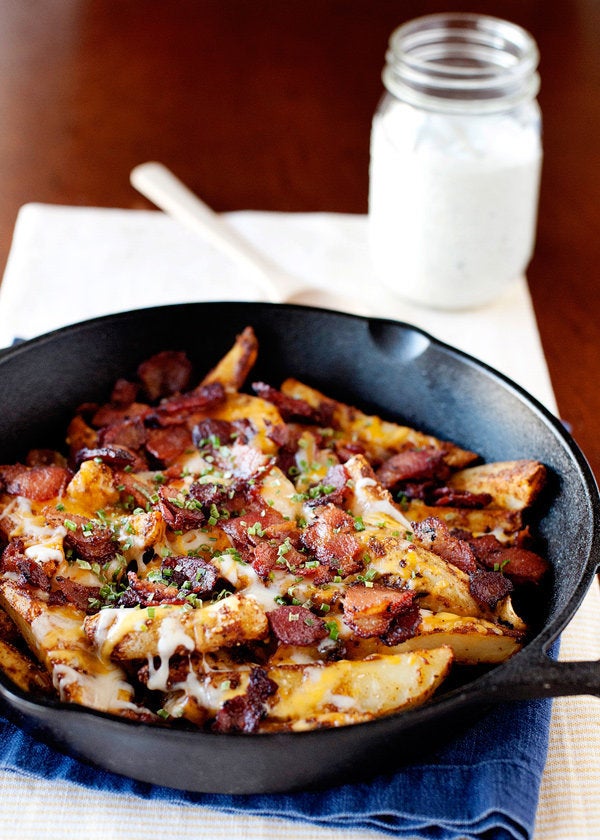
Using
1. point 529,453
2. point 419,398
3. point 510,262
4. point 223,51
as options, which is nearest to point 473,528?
point 529,453

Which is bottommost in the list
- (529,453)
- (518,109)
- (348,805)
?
(348,805)

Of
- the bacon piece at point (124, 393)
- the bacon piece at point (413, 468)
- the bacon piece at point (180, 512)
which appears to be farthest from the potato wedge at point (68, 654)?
the bacon piece at point (413, 468)

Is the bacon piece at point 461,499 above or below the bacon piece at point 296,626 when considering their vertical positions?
below

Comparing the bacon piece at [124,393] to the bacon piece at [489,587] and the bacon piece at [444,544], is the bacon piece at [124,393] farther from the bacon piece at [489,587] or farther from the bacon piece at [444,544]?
the bacon piece at [489,587]

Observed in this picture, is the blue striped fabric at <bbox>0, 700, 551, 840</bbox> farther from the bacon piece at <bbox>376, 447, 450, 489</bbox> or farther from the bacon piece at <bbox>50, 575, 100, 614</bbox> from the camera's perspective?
the bacon piece at <bbox>376, 447, 450, 489</bbox>

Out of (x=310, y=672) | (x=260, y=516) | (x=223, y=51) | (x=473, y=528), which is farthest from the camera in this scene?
(x=223, y=51)

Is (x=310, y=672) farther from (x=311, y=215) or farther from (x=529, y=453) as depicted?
(x=311, y=215)

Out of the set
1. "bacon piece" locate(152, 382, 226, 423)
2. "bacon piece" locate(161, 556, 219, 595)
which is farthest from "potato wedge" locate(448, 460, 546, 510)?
"bacon piece" locate(161, 556, 219, 595)
